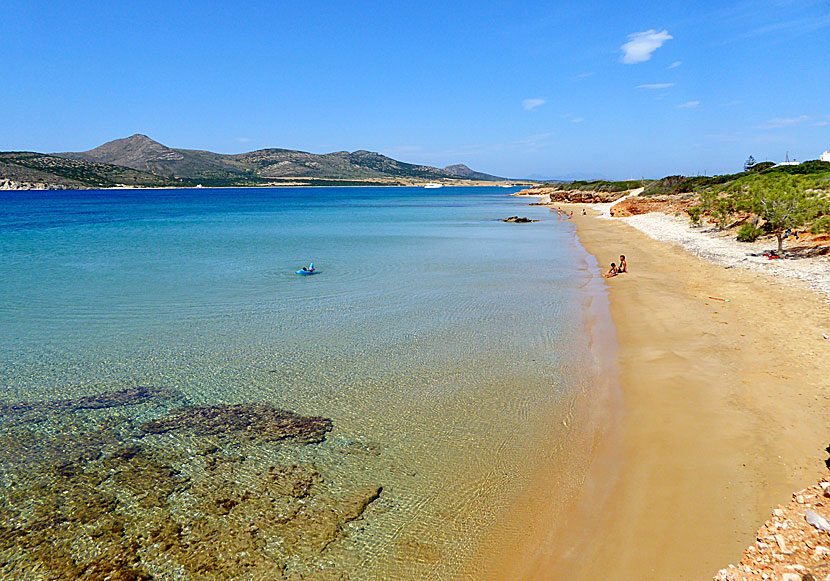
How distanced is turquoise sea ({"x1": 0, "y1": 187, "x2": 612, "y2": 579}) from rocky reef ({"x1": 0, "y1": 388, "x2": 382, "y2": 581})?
35mm

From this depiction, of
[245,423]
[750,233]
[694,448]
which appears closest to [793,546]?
[694,448]

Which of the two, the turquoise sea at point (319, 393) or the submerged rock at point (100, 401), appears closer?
the turquoise sea at point (319, 393)

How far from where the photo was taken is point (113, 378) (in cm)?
1045

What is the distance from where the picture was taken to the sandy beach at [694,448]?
17.5 feet

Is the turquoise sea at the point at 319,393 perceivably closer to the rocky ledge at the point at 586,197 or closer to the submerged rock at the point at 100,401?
the submerged rock at the point at 100,401

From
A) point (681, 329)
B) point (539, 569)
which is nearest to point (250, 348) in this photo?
point (539, 569)

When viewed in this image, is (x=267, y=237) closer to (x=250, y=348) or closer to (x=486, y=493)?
(x=250, y=348)

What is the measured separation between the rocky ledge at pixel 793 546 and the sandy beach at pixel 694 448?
14cm

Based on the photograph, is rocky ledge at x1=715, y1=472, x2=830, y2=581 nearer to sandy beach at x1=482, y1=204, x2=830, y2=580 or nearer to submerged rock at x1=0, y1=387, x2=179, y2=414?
sandy beach at x1=482, y1=204, x2=830, y2=580

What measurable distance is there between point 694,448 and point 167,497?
290 inches

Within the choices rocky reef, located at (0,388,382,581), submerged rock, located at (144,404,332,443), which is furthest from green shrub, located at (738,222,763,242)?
rocky reef, located at (0,388,382,581)

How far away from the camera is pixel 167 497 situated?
6512 mm

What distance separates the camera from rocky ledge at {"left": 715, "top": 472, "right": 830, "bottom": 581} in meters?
4.52

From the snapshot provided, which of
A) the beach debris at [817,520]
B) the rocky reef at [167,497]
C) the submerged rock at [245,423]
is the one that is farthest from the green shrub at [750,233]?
the rocky reef at [167,497]
